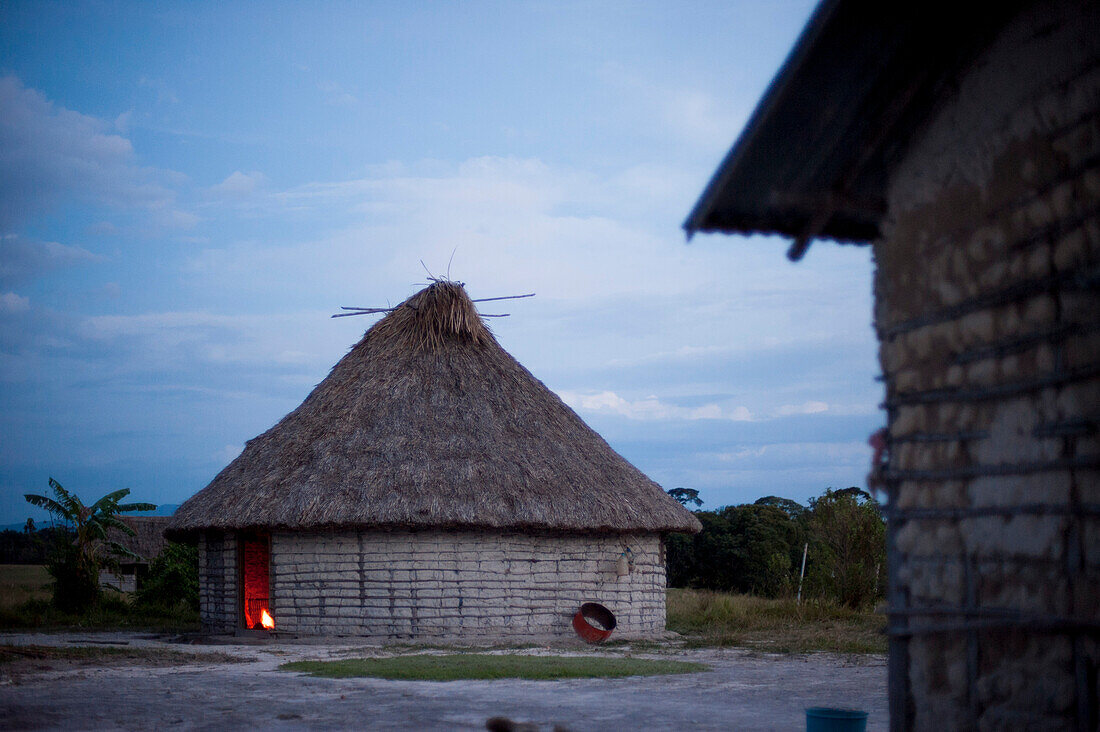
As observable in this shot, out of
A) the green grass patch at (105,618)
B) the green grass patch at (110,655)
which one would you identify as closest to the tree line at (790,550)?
the green grass patch at (110,655)

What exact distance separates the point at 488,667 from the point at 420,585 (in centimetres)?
387

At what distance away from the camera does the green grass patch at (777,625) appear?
13773 mm

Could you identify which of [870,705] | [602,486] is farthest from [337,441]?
[870,705]

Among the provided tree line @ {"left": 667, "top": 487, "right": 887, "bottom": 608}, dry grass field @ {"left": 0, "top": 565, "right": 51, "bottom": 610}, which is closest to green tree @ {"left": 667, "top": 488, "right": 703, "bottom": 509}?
tree line @ {"left": 667, "top": 487, "right": 887, "bottom": 608}

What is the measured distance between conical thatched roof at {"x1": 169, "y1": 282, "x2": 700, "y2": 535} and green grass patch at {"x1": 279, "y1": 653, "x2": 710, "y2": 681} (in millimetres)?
2701

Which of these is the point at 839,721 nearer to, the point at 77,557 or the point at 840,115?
the point at 840,115

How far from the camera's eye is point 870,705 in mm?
7965

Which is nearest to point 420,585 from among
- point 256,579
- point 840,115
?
point 256,579

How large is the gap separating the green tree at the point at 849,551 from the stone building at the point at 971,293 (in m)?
13.9

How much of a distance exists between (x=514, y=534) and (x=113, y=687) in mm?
6373

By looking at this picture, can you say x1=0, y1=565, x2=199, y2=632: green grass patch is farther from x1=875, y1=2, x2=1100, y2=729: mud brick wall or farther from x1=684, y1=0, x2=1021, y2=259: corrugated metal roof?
x1=875, y1=2, x2=1100, y2=729: mud brick wall

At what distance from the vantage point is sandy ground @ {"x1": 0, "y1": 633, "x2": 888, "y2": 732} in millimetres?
7078

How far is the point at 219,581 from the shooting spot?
15.5 m

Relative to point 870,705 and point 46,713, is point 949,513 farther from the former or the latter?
point 46,713
